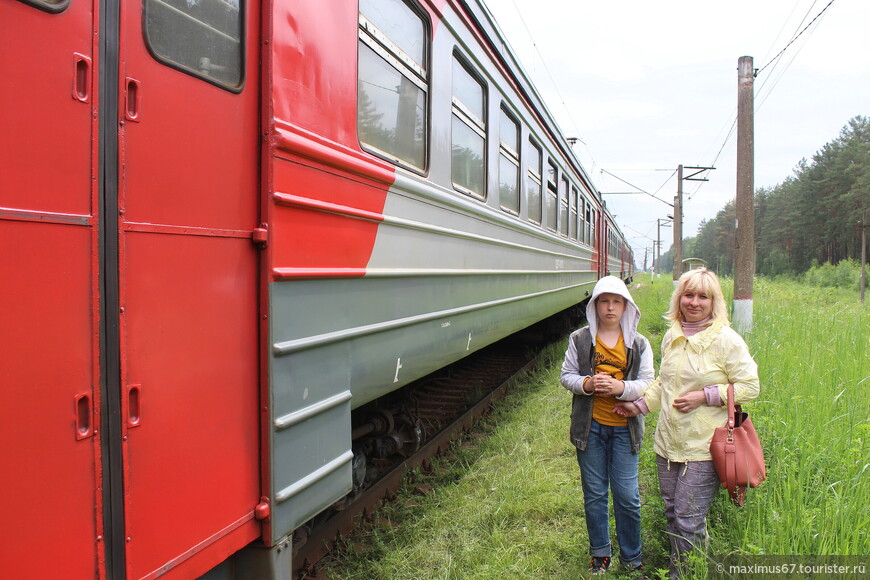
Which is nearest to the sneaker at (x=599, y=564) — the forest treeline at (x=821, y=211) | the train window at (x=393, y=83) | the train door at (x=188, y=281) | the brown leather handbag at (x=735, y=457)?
the brown leather handbag at (x=735, y=457)

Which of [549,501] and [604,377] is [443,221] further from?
[549,501]

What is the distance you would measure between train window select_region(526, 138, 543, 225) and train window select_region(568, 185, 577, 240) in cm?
276

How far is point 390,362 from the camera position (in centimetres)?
268

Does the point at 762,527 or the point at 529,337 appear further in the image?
the point at 529,337

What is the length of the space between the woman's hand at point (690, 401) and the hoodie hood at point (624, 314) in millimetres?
362

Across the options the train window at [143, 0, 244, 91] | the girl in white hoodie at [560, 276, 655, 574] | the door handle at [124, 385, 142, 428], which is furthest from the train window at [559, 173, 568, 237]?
the door handle at [124, 385, 142, 428]

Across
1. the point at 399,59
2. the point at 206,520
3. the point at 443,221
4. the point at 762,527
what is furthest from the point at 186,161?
the point at 762,527

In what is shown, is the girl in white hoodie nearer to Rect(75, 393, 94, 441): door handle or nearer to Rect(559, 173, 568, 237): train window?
Rect(75, 393, 94, 441): door handle

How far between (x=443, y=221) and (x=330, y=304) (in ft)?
4.31

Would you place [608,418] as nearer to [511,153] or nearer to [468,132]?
[468,132]

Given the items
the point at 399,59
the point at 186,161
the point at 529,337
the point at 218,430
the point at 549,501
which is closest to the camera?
the point at 186,161

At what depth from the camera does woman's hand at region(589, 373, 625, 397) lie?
2600mm

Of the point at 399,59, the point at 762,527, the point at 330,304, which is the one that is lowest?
the point at 762,527

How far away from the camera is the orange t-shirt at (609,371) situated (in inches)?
107
